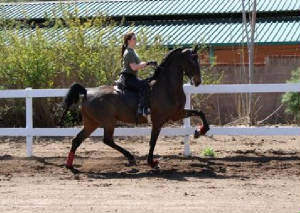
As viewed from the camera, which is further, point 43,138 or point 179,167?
point 43,138

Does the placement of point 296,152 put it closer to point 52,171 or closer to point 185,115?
point 185,115

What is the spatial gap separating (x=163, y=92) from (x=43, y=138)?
18.4ft

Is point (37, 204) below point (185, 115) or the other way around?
below

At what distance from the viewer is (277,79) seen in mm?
19453

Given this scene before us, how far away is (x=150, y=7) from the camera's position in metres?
28.3

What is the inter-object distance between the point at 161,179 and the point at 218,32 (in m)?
16.5

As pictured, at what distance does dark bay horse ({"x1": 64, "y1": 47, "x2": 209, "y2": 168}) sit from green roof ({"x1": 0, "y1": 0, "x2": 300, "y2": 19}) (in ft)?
50.4

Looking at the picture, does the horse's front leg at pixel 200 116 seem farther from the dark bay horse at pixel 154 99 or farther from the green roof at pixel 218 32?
the green roof at pixel 218 32

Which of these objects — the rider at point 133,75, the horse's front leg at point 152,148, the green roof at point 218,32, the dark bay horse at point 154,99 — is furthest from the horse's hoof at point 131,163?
the green roof at point 218,32

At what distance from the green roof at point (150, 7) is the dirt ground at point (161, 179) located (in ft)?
43.4

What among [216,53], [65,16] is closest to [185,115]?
[65,16]

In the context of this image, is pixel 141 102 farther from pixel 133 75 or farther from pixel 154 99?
pixel 133 75

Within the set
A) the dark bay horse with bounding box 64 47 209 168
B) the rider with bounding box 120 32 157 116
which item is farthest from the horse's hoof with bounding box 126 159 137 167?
the rider with bounding box 120 32 157 116

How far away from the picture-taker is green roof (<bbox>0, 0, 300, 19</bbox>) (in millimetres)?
26547
